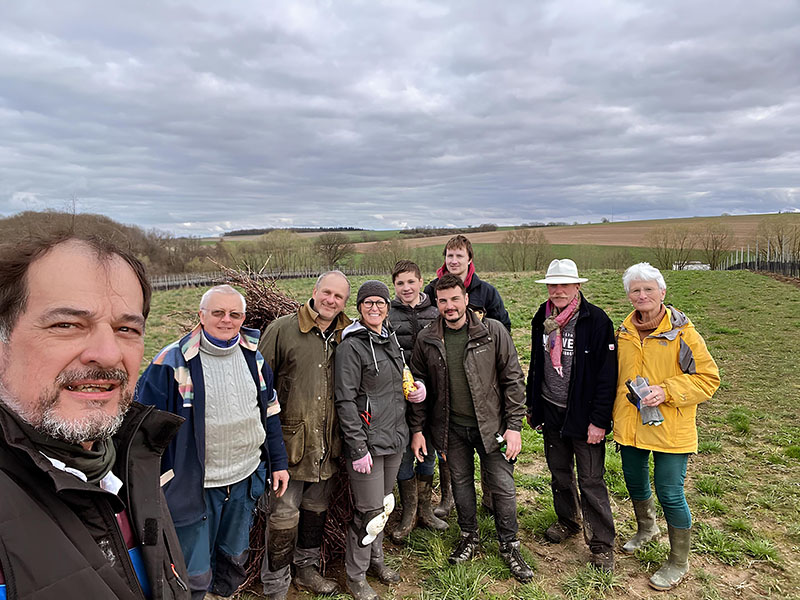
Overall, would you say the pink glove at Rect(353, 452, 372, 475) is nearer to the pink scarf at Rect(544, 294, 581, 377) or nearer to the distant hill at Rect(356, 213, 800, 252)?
the pink scarf at Rect(544, 294, 581, 377)

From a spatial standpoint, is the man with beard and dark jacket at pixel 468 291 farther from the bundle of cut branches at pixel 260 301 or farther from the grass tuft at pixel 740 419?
the grass tuft at pixel 740 419

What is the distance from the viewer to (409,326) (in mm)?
4734

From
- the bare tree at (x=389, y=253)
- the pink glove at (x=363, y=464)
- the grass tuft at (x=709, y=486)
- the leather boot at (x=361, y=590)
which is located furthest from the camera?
the bare tree at (x=389, y=253)

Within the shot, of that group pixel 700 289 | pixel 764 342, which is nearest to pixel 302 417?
pixel 764 342

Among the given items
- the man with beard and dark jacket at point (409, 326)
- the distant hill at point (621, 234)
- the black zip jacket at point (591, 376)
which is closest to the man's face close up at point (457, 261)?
the man with beard and dark jacket at point (409, 326)

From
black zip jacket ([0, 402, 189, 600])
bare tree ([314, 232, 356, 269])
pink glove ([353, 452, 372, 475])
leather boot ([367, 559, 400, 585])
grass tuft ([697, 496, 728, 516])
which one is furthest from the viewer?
bare tree ([314, 232, 356, 269])

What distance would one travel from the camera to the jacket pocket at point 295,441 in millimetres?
3709

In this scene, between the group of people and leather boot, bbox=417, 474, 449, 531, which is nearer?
the group of people

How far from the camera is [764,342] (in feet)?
41.0

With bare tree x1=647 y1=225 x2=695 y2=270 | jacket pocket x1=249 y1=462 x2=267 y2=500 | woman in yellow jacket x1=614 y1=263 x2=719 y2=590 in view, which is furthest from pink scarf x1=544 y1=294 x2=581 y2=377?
bare tree x1=647 y1=225 x2=695 y2=270

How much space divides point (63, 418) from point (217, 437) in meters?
1.91

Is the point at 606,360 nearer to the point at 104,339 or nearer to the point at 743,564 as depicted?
the point at 743,564

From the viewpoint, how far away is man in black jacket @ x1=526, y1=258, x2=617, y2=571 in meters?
4.06

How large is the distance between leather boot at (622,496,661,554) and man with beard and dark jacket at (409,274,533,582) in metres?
1.17
